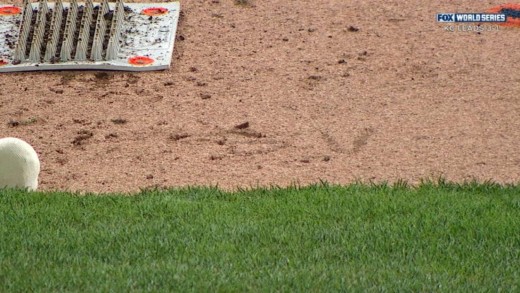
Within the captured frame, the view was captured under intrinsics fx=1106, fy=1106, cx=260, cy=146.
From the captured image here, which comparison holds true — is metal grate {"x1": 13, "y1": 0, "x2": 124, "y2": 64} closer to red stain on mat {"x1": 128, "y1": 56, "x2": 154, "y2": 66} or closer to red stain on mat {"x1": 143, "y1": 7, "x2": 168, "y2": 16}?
red stain on mat {"x1": 128, "y1": 56, "x2": 154, "y2": 66}

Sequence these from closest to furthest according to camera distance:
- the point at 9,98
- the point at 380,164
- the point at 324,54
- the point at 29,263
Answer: the point at 29,263 < the point at 380,164 < the point at 9,98 < the point at 324,54

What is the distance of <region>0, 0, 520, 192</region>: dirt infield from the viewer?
6.87 metres

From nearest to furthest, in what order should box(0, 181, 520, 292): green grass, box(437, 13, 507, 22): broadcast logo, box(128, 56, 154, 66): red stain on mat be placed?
box(0, 181, 520, 292): green grass
box(128, 56, 154, 66): red stain on mat
box(437, 13, 507, 22): broadcast logo

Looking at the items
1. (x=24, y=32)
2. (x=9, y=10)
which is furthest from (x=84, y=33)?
(x=9, y=10)

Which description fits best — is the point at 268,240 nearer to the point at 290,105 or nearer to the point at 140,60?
the point at 290,105

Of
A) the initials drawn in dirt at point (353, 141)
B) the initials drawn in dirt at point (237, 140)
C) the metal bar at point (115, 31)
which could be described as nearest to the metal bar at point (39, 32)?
the metal bar at point (115, 31)

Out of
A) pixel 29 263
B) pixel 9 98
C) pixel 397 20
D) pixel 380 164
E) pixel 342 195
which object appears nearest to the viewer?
pixel 29 263

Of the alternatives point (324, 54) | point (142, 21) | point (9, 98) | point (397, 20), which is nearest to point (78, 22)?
point (142, 21)

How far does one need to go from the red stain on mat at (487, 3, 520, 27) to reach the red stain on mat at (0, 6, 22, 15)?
154 inches

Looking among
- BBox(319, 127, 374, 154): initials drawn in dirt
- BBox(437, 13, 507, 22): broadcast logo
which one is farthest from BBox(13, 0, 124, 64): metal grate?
BBox(437, 13, 507, 22): broadcast logo

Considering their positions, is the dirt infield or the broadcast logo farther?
the broadcast logo

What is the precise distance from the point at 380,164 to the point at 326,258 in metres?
1.63

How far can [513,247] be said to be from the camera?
→ 554 cm

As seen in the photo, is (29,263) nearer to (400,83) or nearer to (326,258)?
(326,258)
